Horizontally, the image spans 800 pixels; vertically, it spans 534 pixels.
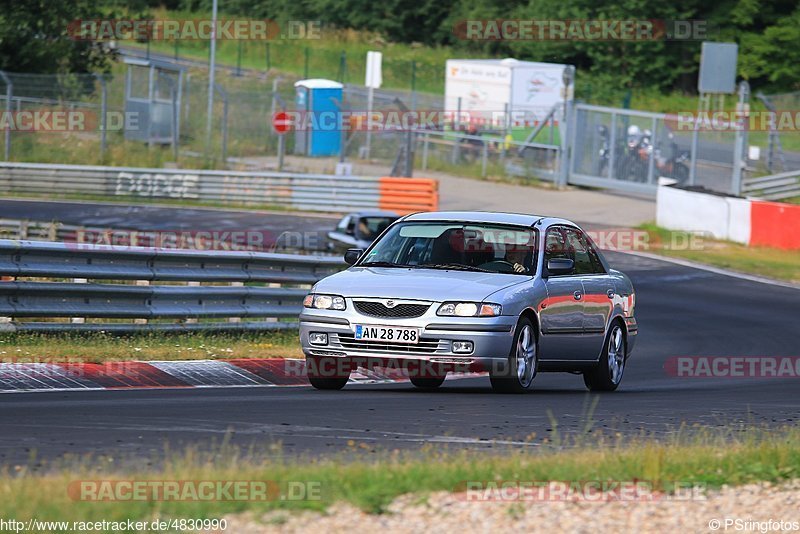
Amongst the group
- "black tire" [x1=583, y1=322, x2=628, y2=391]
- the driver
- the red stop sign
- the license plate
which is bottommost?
"black tire" [x1=583, y1=322, x2=628, y2=391]

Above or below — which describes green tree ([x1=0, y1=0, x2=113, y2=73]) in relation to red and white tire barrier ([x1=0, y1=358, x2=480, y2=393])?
above

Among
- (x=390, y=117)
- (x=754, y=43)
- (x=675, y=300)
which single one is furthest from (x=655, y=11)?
(x=675, y=300)

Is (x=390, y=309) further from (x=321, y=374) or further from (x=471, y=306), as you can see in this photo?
(x=321, y=374)

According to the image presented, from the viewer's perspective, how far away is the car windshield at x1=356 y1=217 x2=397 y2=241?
25203 millimetres

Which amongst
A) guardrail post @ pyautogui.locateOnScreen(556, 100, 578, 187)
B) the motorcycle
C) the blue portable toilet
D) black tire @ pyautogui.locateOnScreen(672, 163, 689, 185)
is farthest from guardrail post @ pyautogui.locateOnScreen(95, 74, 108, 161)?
black tire @ pyautogui.locateOnScreen(672, 163, 689, 185)

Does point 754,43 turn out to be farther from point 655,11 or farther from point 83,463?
point 83,463

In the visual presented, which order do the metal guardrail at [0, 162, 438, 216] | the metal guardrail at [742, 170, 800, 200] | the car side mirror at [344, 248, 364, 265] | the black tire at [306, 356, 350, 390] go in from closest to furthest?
the black tire at [306, 356, 350, 390] → the car side mirror at [344, 248, 364, 265] → the metal guardrail at [0, 162, 438, 216] → the metal guardrail at [742, 170, 800, 200]

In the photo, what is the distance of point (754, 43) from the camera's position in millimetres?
57344

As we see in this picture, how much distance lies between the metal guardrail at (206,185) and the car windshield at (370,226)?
8034mm

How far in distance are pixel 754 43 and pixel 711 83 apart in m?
25.8

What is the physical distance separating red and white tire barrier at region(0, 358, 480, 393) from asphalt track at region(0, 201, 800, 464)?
1.62 feet

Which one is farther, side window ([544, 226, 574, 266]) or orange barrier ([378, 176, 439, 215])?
orange barrier ([378, 176, 439, 215])

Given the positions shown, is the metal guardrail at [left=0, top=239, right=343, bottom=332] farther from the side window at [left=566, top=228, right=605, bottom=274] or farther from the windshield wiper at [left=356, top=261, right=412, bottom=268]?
the side window at [left=566, top=228, right=605, bottom=274]

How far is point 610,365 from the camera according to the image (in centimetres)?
1248
